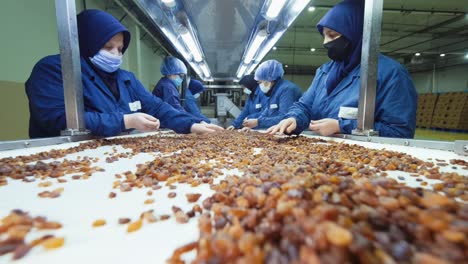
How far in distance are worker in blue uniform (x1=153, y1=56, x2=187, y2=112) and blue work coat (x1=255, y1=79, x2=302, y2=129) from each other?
1.52 metres

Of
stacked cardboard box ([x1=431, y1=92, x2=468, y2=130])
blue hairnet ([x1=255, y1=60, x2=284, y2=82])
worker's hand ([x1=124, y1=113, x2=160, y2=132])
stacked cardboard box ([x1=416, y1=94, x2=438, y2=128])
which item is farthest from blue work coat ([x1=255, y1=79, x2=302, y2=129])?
stacked cardboard box ([x1=416, y1=94, x2=438, y2=128])

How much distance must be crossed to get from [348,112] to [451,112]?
39.1 ft

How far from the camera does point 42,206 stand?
0.52 meters

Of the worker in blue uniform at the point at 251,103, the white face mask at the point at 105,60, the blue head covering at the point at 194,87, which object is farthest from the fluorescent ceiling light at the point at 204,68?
the white face mask at the point at 105,60

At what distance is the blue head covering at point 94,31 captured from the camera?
181 cm

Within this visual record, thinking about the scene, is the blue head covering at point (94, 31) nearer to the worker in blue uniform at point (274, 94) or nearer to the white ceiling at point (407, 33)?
the worker in blue uniform at point (274, 94)

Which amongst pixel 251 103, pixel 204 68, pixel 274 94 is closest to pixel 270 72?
pixel 274 94

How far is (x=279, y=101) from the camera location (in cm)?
366

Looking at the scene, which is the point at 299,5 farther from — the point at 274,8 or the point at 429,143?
the point at 429,143

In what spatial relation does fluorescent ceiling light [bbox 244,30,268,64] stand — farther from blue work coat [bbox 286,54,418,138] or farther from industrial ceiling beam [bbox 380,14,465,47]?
industrial ceiling beam [bbox 380,14,465,47]

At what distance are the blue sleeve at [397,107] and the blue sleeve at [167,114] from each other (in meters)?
1.69

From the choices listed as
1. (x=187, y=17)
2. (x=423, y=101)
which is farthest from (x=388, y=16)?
(x=187, y=17)

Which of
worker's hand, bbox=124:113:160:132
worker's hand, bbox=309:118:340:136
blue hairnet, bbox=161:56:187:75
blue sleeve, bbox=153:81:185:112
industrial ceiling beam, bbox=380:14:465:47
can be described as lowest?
worker's hand, bbox=309:118:340:136

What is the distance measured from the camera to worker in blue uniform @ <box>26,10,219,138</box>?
1.60 meters
